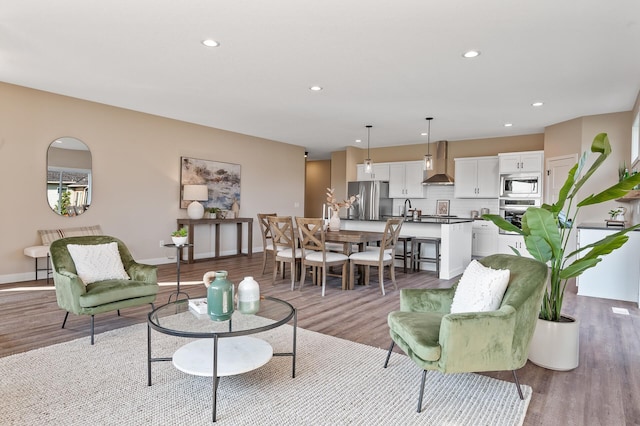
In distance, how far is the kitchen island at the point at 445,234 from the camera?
5848 millimetres

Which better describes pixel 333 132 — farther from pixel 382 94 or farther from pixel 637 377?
pixel 637 377

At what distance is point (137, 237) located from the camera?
6.56m

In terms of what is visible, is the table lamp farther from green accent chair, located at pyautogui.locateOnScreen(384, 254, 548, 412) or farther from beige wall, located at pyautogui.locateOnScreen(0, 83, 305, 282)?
green accent chair, located at pyautogui.locateOnScreen(384, 254, 548, 412)

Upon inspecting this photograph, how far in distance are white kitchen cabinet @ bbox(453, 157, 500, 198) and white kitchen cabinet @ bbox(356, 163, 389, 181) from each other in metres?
1.74

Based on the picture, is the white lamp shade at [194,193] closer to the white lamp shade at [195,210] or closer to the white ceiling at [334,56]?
the white lamp shade at [195,210]

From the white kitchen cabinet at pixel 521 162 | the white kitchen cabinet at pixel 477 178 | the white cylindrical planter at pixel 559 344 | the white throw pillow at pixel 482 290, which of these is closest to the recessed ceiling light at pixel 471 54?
the white throw pillow at pixel 482 290

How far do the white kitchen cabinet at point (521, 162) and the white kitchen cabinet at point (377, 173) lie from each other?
8.82 ft

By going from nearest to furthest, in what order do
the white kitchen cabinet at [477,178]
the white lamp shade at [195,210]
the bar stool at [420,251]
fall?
1. the bar stool at [420,251]
2. the white lamp shade at [195,210]
3. the white kitchen cabinet at [477,178]

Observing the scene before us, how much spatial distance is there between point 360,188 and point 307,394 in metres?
7.67

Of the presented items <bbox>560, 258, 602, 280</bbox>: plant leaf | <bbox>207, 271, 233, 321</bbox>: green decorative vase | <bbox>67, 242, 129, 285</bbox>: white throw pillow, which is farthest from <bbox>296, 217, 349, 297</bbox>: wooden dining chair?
<bbox>560, 258, 602, 280</bbox>: plant leaf

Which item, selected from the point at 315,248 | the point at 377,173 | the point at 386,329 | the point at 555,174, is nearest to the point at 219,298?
the point at 386,329

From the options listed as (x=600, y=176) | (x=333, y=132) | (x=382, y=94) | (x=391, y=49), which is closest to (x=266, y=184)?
(x=333, y=132)

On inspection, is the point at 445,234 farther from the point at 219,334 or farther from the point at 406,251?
the point at 219,334

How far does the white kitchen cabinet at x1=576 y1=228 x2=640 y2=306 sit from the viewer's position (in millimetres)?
4633
